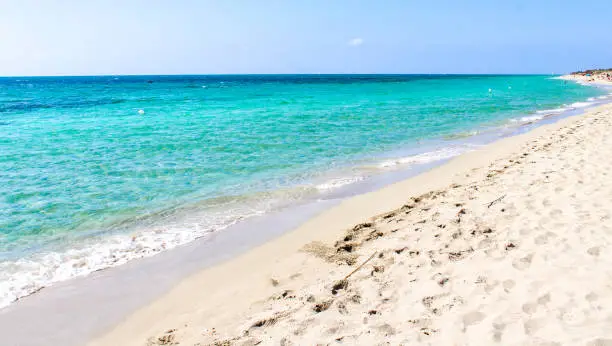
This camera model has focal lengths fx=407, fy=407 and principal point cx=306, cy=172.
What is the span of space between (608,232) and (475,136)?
1366 centimetres

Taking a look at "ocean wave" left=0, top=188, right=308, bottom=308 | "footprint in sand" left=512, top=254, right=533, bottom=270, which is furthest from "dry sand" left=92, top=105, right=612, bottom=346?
"ocean wave" left=0, top=188, right=308, bottom=308

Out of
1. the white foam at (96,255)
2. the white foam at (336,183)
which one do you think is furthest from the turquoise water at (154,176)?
the white foam at (336,183)

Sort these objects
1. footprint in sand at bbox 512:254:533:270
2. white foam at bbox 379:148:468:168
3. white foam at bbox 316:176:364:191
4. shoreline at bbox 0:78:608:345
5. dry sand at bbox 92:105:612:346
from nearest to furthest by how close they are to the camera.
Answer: dry sand at bbox 92:105:612:346
footprint in sand at bbox 512:254:533:270
shoreline at bbox 0:78:608:345
white foam at bbox 316:176:364:191
white foam at bbox 379:148:468:168

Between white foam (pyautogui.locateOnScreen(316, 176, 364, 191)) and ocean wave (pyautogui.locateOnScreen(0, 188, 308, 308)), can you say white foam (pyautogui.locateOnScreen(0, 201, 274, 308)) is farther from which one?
white foam (pyautogui.locateOnScreen(316, 176, 364, 191))

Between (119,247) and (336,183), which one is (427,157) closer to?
(336,183)

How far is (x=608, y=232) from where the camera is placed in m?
4.77

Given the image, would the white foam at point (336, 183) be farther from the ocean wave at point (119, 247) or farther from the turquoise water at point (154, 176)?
the ocean wave at point (119, 247)

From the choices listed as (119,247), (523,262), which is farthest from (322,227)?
(523,262)

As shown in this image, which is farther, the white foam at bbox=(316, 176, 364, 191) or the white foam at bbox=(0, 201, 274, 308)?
the white foam at bbox=(316, 176, 364, 191)

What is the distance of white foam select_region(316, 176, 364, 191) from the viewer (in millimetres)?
9977

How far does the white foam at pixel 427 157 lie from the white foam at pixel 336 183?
1.74 m

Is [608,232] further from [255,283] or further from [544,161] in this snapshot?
[544,161]

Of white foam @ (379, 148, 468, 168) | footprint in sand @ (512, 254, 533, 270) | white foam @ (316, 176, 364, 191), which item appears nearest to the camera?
footprint in sand @ (512, 254, 533, 270)

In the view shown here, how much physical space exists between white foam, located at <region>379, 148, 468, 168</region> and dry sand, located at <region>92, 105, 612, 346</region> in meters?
4.80
